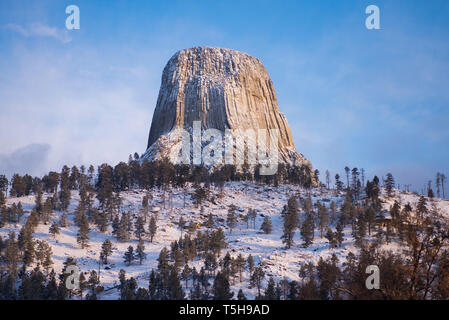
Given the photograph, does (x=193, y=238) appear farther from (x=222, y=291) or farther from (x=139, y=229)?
(x=222, y=291)

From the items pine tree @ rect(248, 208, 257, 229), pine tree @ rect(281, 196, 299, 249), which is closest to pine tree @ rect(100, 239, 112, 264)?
pine tree @ rect(281, 196, 299, 249)

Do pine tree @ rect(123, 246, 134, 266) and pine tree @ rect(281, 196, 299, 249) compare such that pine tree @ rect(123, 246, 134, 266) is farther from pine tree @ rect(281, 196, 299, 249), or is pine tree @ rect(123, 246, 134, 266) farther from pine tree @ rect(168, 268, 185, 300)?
pine tree @ rect(281, 196, 299, 249)

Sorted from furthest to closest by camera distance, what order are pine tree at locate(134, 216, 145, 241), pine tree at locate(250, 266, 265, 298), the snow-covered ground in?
1. pine tree at locate(134, 216, 145, 241)
2. the snow-covered ground
3. pine tree at locate(250, 266, 265, 298)

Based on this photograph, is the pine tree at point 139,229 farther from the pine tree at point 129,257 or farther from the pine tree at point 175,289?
the pine tree at point 175,289

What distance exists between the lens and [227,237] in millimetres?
100188

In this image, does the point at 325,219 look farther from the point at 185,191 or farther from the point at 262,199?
the point at 185,191

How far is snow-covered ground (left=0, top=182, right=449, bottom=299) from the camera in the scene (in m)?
75.8

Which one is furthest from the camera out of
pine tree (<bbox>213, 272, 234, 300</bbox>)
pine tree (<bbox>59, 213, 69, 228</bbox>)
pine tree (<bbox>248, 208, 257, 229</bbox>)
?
pine tree (<bbox>248, 208, 257, 229</bbox>)

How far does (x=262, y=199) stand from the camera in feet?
440

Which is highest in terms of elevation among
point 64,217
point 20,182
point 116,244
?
point 20,182

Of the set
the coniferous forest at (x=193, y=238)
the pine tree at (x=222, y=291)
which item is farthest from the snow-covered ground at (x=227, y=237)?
the pine tree at (x=222, y=291)

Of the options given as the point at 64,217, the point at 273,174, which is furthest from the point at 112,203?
the point at 273,174

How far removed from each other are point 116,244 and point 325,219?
5812 cm
